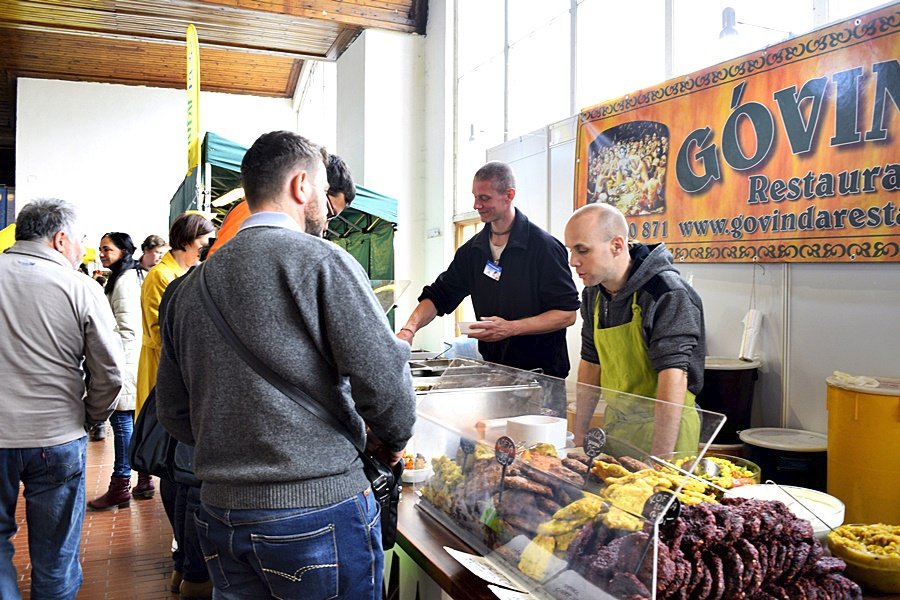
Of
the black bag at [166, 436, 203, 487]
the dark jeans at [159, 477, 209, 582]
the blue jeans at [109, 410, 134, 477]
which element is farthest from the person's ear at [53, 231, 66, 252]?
the blue jeans at [109, 410, 134, 477]

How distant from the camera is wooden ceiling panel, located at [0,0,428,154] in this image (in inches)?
307

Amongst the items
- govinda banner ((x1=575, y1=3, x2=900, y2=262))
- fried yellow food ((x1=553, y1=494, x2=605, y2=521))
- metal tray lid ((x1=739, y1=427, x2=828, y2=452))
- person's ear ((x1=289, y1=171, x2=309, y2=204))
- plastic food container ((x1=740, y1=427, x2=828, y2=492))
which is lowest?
plastic food container ((x1=740, y1=427, x2=828, y2=492))

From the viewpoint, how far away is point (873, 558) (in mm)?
1444

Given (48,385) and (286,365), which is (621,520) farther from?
(48,385)

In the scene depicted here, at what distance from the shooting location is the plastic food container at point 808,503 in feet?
5.39

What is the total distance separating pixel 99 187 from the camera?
38.7 ft

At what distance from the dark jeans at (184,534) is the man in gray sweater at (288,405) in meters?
1.49

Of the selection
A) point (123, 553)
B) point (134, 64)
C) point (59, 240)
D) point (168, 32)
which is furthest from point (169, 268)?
point (134, 64)

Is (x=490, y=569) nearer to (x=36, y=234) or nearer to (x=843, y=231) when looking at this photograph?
(x=36, y=234)

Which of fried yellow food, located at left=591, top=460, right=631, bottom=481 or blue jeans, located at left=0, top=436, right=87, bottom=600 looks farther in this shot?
blue jeans, located at left=0, top=436, right=87, bottom=600

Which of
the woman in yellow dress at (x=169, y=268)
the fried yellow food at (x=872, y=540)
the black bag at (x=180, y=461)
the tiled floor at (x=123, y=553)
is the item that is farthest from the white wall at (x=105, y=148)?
the fried yellow food at (x=872, y=540)

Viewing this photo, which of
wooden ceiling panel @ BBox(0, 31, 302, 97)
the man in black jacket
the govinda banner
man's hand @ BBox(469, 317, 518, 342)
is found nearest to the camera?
the govinda banner

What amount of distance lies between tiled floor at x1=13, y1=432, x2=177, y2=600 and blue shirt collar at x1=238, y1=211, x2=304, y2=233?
101 inches

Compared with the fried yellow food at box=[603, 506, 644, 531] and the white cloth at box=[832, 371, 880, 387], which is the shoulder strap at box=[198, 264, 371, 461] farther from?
the white cloth at box=[832, 371, 880, 387]
